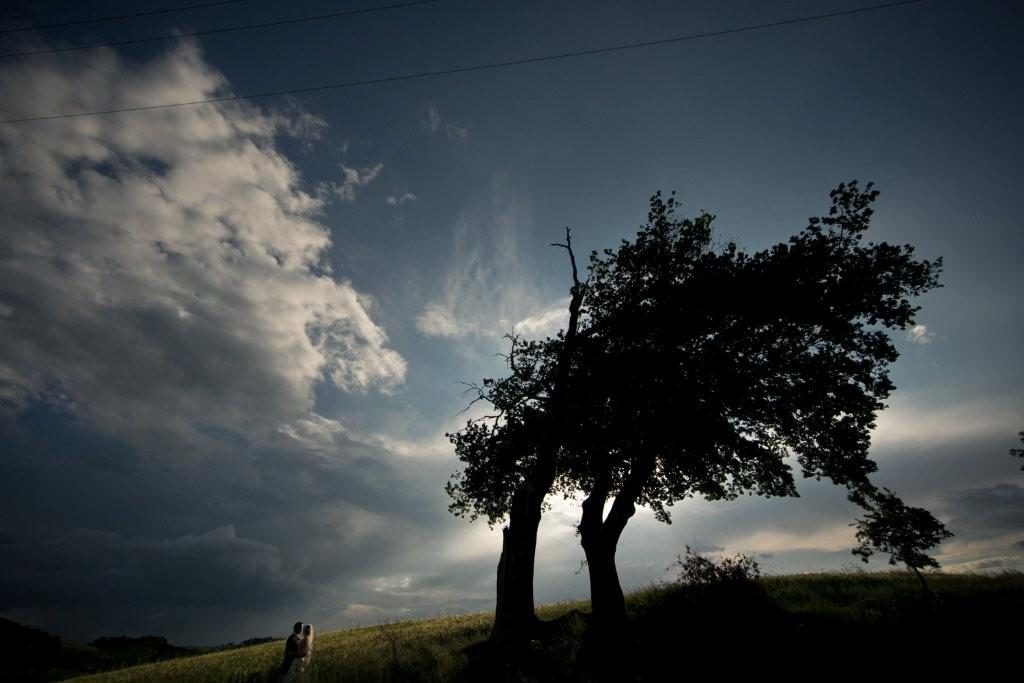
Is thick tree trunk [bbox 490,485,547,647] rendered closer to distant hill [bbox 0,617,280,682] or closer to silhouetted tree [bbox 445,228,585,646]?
silhouetted tree [bbox 445,228,585,646]

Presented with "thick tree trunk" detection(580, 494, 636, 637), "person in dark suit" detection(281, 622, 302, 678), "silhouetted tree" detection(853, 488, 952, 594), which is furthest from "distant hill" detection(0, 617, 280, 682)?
"silhouetted tree" detection(853, 488, 952, 594)

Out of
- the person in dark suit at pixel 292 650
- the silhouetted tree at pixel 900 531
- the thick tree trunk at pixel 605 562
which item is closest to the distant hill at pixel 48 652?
the person in dark suit at pixel 292 650

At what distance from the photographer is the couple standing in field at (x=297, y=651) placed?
41.2ft

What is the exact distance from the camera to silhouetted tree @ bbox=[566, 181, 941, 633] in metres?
15.8

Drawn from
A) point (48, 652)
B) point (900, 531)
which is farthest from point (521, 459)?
point (48, 652)

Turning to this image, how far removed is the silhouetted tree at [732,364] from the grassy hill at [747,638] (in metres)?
2.46

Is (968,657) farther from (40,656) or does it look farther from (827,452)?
(40,656)

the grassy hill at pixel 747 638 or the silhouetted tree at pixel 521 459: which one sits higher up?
the silhouetted tree at pixel 521 459

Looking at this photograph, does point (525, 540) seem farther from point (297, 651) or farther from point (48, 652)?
point (48, 652)

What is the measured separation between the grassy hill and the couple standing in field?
0.46m

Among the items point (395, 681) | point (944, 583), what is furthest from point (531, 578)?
point (944, 583)

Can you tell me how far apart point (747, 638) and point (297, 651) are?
1290 centimetres

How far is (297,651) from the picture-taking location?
42.1 feet

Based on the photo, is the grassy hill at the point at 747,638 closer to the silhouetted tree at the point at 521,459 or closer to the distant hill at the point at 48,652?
the silhouetted tree at the point at 521,459
